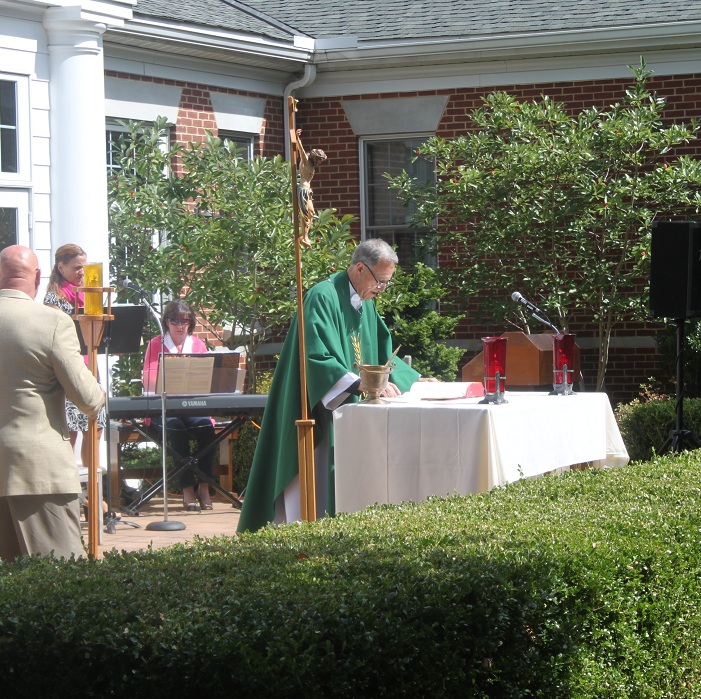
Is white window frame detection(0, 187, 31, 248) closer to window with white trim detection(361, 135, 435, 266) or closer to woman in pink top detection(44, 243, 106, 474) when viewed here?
woman in pink top detection(44, 243, 106, 474)

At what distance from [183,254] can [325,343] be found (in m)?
4.83

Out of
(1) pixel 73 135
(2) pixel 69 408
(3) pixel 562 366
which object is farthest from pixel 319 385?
(1) pixel 73 135

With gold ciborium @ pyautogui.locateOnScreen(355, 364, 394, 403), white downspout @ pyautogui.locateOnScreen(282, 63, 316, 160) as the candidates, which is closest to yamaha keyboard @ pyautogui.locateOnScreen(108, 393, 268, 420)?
gold ciborium @ pyautogui.locateOnScreen(355, 364, 394, 403)

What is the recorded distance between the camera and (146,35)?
1307cm

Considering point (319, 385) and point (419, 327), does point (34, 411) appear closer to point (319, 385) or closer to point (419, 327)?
point (319, 385)

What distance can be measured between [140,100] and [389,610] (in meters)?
10.5

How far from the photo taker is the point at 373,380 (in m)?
7.14

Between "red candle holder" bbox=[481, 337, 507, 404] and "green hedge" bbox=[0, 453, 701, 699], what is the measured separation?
1.76 m

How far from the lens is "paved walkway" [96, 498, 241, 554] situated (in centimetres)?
926

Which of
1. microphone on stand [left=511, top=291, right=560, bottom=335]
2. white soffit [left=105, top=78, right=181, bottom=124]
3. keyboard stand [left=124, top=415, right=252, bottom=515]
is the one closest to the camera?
microphone on stand [left=511, top=291, right=560, bottom=335]

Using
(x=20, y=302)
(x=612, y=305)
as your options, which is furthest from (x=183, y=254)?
(x=20, y=302)

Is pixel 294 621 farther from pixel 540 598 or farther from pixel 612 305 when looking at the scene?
pixel 612 305

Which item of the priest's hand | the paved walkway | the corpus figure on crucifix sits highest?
the corpus figure on crucifix

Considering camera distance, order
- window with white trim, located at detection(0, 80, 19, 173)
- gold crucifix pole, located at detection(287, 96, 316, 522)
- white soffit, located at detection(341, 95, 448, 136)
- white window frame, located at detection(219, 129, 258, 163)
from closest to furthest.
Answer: gold crucifix pole, located at detection(287, 96, 316, 522), window with white trim, located at detection(0, 80, 19, 173), white window frame, located at detection(219, 129, 258, 163), white soffit, located at detection(341, 95, 448, 136)
